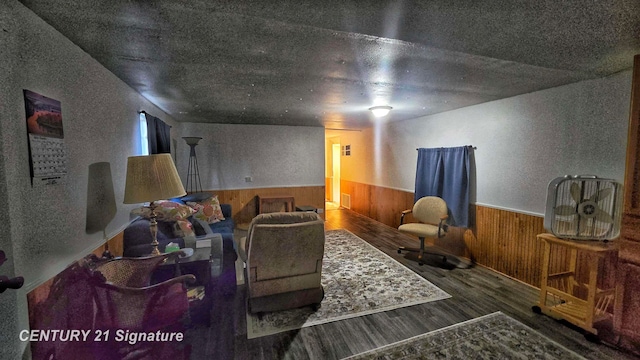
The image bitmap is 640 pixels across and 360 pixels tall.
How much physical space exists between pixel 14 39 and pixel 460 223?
455 centimetres

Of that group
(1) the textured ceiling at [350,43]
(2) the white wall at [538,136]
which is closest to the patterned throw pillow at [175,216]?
(1) the textured ceiling at [350,43]

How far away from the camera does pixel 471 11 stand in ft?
4.40

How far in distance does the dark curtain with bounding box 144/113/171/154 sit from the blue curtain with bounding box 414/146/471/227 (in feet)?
13.1

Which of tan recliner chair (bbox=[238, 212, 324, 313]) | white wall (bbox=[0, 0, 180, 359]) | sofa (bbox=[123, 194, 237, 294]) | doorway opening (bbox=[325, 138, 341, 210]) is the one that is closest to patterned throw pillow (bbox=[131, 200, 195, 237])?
sofa (bbox=[123, 194, 237, 294])

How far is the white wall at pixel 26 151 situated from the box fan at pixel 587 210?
381 centimetres

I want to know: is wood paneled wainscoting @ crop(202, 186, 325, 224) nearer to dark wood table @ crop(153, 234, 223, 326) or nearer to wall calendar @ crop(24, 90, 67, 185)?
dark wood table @ crop(153, 234, 223, 326)

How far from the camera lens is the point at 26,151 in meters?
1.27

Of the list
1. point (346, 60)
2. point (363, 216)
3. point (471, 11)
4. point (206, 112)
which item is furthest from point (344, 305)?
point (363, 216)

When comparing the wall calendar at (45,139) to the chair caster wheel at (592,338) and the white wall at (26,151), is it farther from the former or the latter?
the chair caster wheel at (592,338)

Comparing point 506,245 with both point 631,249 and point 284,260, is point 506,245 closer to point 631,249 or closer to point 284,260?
point 631,249

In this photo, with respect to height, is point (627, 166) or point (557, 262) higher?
point (627, 166)

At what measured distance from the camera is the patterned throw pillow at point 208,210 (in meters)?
3.94

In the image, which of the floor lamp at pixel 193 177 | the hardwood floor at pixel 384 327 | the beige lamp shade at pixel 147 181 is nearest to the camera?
the beige lamp shade at pixel 147 181

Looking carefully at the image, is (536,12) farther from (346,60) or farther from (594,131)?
(594,131)
